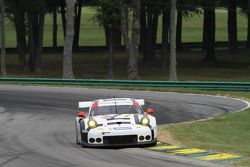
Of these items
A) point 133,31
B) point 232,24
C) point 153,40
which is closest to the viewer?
point 133,31

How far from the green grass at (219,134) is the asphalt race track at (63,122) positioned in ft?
4.66

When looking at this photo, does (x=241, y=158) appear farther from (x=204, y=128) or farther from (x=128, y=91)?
(x=128, y=91)

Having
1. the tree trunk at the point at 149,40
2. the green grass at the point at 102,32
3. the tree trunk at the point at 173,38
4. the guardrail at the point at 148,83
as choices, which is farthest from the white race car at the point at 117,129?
the green grass at the point at 102,32

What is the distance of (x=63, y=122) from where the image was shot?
21.2m

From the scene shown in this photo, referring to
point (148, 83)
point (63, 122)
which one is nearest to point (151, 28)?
point (148, 83)

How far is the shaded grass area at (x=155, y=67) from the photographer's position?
51244mm

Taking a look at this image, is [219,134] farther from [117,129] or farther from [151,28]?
[151,28]

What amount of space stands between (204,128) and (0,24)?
31571mm

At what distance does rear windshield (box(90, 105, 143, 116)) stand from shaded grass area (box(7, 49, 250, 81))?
3113 cm

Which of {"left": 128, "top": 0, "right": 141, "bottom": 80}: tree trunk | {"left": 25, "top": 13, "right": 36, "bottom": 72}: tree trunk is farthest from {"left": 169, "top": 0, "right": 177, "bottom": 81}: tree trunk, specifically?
{"left": 25, "top": 13, "right": 36, "bottom": 72}: tree trunk

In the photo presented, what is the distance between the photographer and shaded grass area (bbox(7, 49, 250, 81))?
51244 mm

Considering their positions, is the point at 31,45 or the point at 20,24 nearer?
the point at 31,45

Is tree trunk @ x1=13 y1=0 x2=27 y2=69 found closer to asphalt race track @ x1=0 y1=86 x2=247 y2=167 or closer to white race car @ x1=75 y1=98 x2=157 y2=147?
asphalt race track @ x1=0 y1=86 x2=247 y2=167

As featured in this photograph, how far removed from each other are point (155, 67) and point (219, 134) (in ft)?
138
